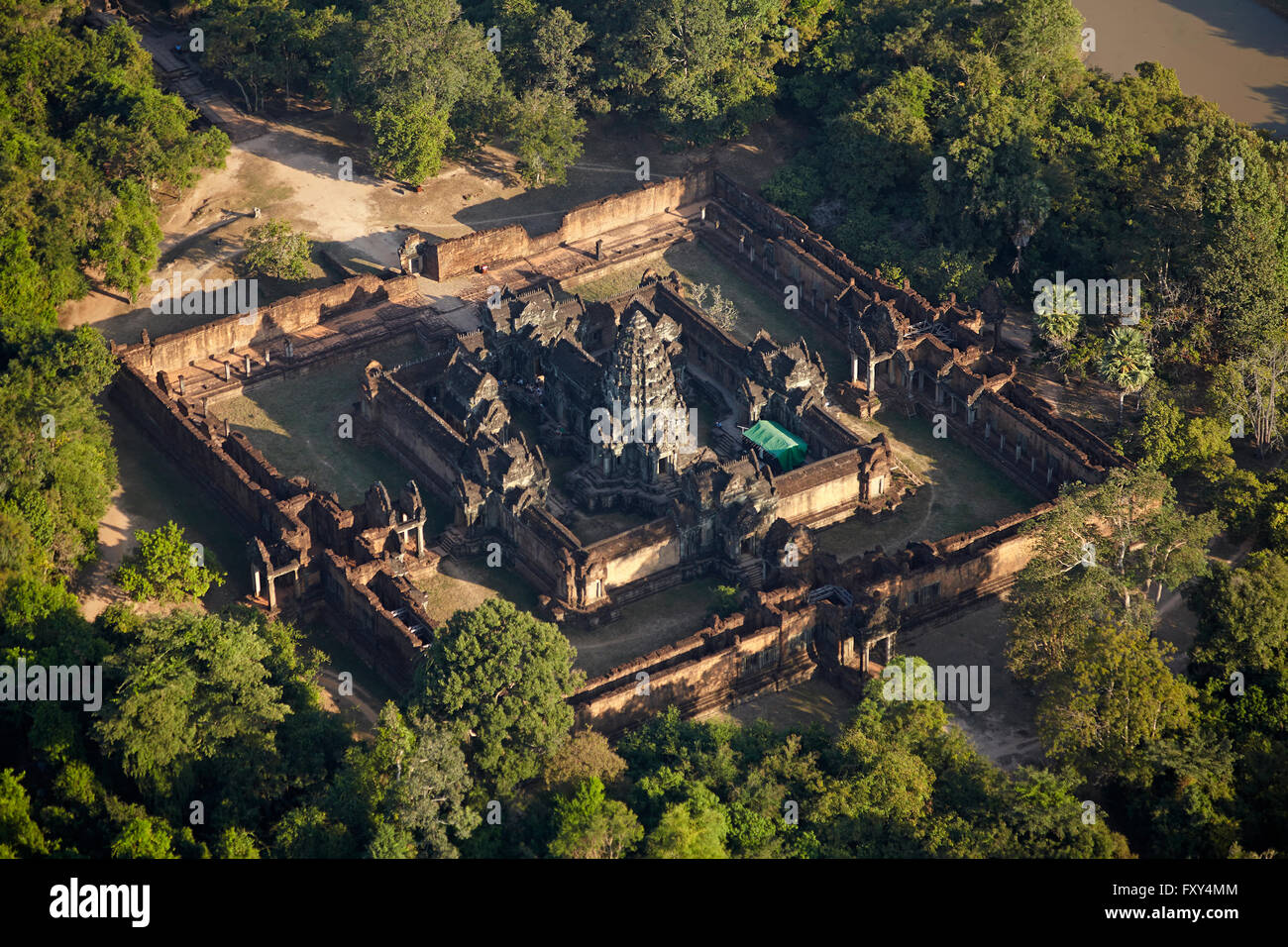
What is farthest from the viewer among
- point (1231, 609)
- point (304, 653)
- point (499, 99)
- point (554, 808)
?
point (499, 99)

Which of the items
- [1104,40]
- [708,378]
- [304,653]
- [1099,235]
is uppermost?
[1104,40]

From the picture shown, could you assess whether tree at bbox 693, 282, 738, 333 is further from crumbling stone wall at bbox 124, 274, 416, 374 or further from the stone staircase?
the stone staircase

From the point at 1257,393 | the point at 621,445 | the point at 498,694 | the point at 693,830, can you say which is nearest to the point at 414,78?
the point at 621,445

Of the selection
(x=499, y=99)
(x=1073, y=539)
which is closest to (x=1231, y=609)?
(x=1073, y=539)

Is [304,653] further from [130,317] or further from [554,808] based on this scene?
[130,317]

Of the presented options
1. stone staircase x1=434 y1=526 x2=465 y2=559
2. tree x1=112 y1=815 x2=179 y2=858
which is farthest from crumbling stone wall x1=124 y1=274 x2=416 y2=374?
tree x1=112 y1=815 x2=179 y2=858

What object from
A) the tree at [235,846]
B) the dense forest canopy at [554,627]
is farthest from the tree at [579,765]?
the tree at [235,846]

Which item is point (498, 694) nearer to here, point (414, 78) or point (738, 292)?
point (738, 292)

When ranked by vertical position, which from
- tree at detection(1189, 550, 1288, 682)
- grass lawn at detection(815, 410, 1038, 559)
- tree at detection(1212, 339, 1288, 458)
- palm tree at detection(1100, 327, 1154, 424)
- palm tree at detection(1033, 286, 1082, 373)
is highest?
palm tree at detection(1033, 286, 1082, 373)
